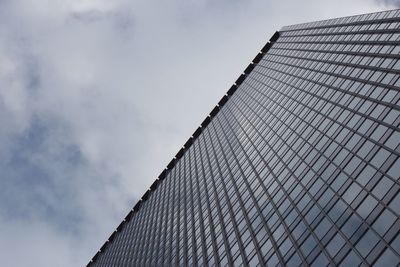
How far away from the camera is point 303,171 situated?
46.9 meters

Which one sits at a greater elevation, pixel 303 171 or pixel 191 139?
pixel 191 139

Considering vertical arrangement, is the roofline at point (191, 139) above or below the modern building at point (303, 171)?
above

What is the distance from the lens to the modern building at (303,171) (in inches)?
1328

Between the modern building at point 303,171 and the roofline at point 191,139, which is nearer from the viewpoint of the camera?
the modern building at point 303,171

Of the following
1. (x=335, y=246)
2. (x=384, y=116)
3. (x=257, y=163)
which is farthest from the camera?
(x=257, y=163)

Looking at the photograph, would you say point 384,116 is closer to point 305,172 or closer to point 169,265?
point 305,172

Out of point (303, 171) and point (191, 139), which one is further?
point (191, 139)

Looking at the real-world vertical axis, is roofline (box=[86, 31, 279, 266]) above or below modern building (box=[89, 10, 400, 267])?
above

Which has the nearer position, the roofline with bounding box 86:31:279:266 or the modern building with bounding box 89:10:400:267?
the modern building with bounding box 89:10:400:267

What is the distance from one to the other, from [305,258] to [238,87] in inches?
3506

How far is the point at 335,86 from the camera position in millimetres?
57719

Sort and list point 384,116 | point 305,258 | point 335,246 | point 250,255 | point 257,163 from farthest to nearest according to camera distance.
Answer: point 257,163 < point 250,255 < point 384,116 < point 305,258 < point 335,246

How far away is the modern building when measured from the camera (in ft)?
111

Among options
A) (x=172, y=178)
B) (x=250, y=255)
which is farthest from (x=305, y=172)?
(x=172, y=178)
